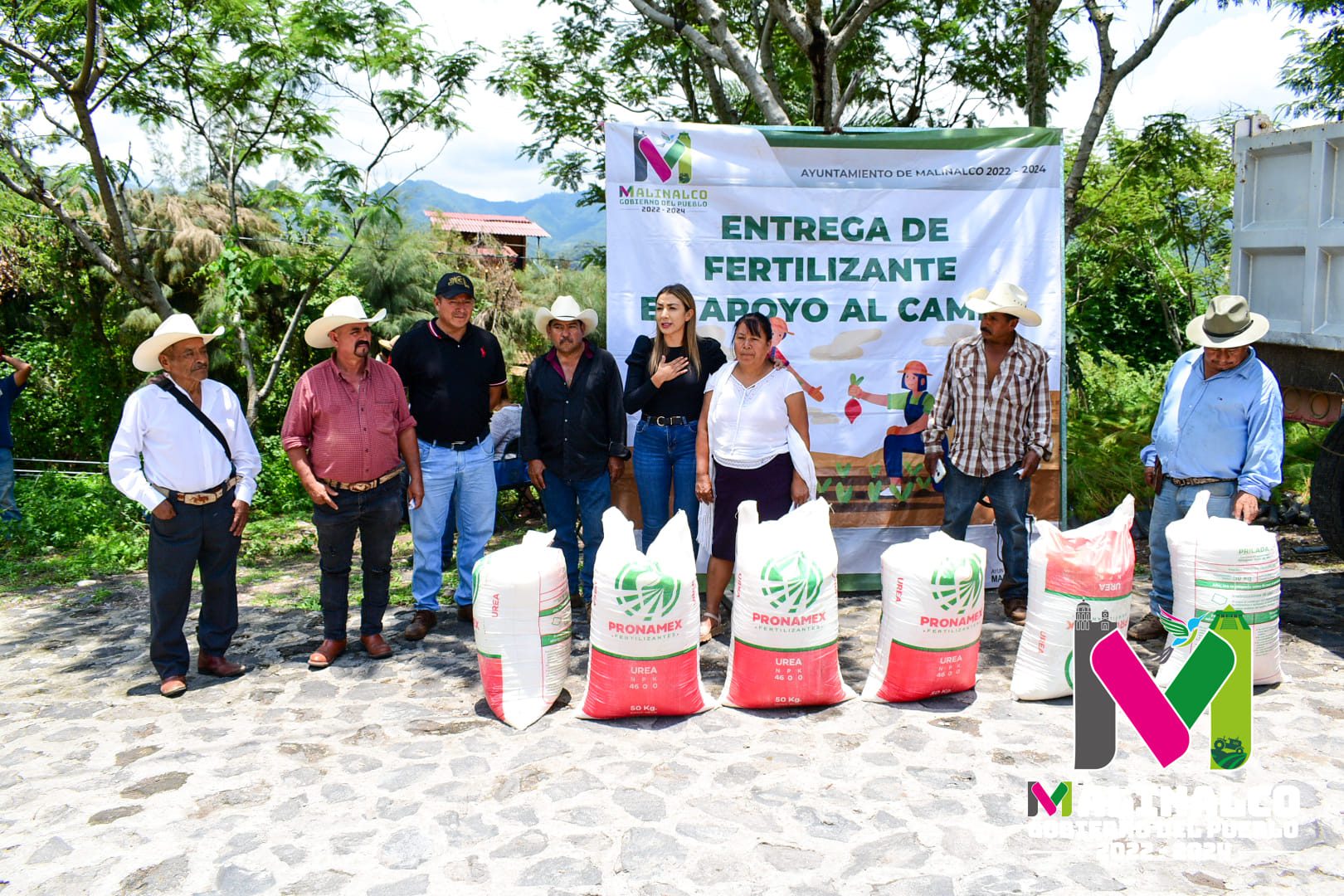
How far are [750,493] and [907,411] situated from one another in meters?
1.47

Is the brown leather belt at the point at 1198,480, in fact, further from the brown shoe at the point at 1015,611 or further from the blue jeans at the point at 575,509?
the blue jeans at the point at 575,509

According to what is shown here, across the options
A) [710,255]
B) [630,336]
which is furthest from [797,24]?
[630,336]

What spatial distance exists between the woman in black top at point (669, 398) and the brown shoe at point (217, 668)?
2128mm

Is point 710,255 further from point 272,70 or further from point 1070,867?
point 272,70

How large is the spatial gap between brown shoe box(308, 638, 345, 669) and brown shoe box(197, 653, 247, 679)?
33 centimetres

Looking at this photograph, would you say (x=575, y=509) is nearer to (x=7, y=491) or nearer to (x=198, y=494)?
(x=198, y=494)

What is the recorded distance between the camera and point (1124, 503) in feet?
14.3

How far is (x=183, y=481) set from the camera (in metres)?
4.59

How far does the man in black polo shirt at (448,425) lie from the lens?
530 centimetres

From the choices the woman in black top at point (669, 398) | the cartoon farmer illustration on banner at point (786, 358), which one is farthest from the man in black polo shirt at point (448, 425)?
the cartoon farmer illustration on banner at point (786, 358)

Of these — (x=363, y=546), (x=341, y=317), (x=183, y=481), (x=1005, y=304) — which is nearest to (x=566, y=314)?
(x=341, y=317)

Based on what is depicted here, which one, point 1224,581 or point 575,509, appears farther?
point 575,509

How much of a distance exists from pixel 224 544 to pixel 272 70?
15.8ft

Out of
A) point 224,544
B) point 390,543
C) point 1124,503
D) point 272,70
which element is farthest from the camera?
point 272,70
